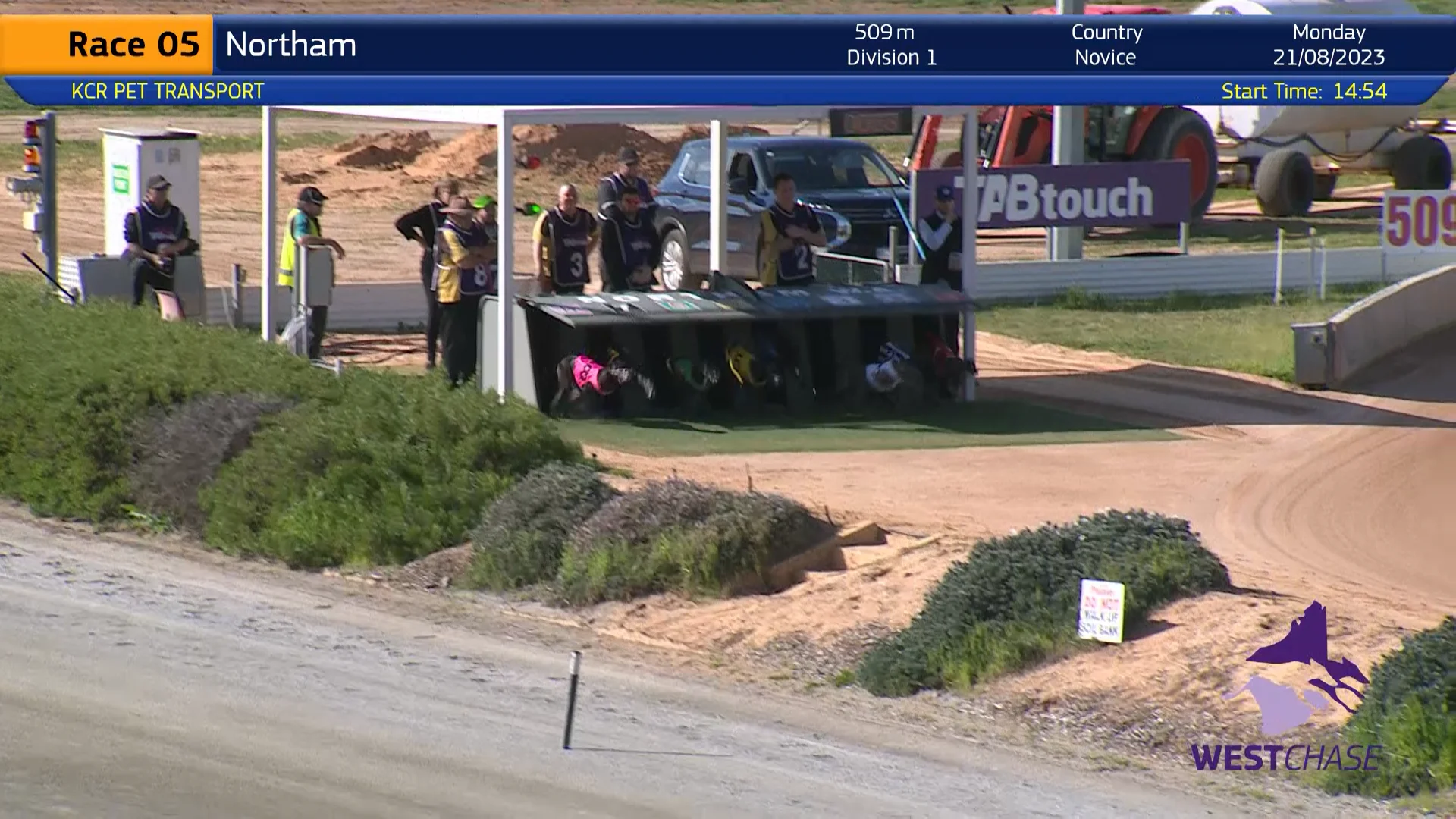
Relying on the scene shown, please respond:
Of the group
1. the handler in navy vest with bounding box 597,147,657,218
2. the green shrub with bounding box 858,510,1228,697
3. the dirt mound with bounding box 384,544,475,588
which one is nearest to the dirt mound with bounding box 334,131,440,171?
the handler in navy vest with bounding box 597,147,657,218

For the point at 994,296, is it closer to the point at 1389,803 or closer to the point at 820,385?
the point at 820,385

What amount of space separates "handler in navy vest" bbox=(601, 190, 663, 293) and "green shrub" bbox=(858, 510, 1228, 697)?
741 centimetres

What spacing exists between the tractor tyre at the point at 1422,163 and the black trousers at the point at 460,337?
73.1ft

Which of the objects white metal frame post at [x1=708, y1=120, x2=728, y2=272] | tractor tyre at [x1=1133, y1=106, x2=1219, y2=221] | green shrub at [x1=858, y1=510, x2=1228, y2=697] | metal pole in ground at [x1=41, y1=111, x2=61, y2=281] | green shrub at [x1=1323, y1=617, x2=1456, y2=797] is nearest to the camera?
green shrub at [x1=1323, y1=617, x2=1456, y2=797]

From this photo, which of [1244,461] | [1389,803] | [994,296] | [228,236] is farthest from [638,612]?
[228,236]

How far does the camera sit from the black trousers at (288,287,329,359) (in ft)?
57.9

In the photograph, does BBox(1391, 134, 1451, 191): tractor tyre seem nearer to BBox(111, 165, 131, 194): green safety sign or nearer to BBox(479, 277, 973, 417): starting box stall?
BBox(479, 277, 973, 417): starting box stall

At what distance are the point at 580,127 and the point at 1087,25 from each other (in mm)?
21466

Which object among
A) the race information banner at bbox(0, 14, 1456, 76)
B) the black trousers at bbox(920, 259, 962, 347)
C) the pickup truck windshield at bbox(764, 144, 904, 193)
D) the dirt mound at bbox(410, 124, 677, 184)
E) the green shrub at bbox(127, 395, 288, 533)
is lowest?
the green shrub at bbox(127, 395, 288, 533)

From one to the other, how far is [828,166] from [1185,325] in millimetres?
4630

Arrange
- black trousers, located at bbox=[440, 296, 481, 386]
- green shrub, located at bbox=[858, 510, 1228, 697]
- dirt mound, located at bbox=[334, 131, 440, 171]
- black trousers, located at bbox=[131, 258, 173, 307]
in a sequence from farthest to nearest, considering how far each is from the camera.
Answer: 1. dirt mound, located at bbox=[334, 131, 440, 171]
2. black trousers, located at bbox=[131, 258, 173, 307]
3. black trousers, located at bbox=[440, 296, 481, 386]
4. green shrub, located at bbox=[858, 510, 1228, 697]

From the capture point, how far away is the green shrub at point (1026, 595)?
30.6 feet

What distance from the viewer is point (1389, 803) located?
7.77 metres

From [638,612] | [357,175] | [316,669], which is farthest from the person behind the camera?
A: [357,175]
